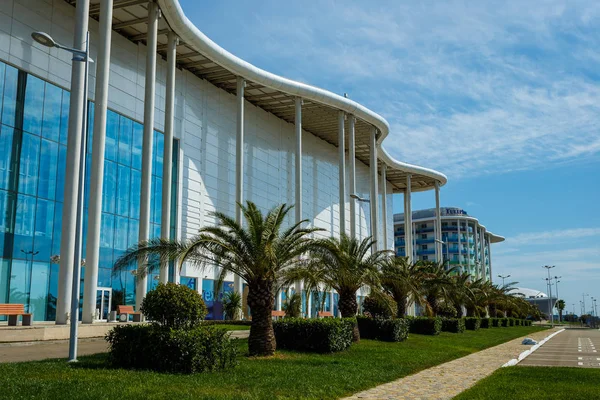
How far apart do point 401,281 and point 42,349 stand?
17.3 m

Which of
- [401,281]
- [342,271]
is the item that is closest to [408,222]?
[401,281]

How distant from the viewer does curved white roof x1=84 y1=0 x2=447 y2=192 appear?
3228cm

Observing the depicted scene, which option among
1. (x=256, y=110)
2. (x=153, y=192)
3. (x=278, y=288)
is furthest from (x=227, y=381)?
(x=256, y=110)

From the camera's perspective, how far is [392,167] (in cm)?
6781

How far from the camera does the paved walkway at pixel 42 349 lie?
15.0 m

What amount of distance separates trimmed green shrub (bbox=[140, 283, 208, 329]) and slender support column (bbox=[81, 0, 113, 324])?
10.1m

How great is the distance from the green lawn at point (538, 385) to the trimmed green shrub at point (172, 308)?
6489 mm

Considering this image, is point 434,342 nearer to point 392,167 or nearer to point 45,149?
point 45,149

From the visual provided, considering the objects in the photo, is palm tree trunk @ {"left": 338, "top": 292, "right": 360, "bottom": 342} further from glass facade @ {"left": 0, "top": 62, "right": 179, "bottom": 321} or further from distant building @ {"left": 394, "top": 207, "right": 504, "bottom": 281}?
distant building @ {"left": 394, "top": 207, "right": 504, "bottom": 281}

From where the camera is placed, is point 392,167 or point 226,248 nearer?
point 226,248

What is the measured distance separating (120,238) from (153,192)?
13.5 ft

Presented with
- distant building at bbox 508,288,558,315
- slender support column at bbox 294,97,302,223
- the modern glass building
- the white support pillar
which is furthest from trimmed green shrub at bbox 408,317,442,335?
distant building at bbox 508,288,558,315

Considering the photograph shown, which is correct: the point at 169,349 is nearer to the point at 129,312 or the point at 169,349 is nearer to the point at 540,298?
the point at 129,312

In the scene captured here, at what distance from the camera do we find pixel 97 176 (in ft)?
80.7
